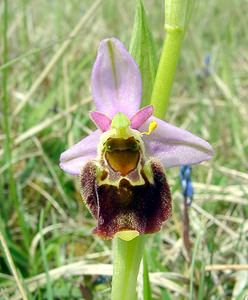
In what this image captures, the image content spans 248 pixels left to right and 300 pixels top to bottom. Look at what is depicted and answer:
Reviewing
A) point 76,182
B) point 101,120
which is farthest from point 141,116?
point 76,182

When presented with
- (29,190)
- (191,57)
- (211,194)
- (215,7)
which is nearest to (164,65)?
(211,194)

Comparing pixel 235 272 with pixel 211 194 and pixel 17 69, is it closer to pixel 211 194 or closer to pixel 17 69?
pixel 211 194

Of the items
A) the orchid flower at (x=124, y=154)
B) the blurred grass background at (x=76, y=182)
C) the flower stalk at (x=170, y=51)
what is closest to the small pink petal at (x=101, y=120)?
the orchid flower at (x=124, y=154)

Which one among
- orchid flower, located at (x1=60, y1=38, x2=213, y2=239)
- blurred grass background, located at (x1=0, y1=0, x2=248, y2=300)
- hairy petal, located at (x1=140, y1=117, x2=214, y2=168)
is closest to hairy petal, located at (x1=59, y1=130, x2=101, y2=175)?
orchid flower, located at (x1=60, y1=38, x2=213, y2=239)

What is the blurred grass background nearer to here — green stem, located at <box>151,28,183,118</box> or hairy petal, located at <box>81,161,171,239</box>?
hairy petal, located at <box>81,161,171,239</box>

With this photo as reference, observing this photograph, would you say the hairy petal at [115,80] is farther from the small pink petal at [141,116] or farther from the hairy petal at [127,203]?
the hairy petal at [127,203]

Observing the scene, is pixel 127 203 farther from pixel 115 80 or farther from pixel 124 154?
pixel 115 80
